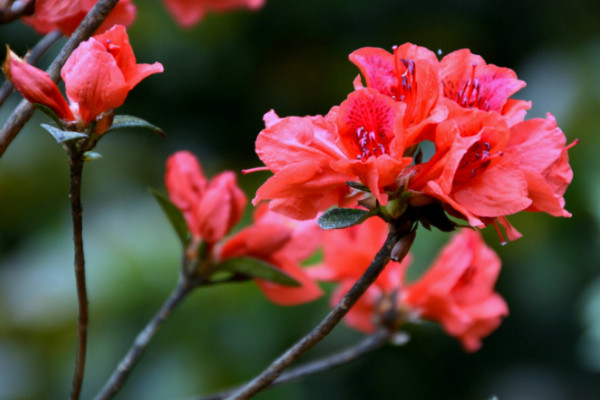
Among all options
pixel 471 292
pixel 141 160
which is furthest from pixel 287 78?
pixel 471 292

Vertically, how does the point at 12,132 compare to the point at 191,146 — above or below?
above

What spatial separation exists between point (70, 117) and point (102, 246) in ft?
3.67

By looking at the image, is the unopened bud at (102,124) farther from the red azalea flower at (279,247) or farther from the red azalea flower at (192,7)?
the red azalea flower at (192,7)

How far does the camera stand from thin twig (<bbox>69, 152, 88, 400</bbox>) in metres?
0.42

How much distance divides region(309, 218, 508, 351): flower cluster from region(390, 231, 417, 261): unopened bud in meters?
0.24

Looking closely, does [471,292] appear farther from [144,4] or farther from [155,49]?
[144,4]

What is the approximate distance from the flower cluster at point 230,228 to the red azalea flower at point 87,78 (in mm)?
167

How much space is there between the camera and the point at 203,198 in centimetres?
61

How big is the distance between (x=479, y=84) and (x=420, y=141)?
5 centimetres

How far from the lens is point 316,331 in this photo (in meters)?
0.42

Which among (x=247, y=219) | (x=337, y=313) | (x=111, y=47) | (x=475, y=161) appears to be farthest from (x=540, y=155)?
(x=247, y=219)

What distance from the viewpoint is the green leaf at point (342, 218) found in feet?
1.38

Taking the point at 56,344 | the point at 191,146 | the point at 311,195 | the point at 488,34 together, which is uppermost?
the point at 311,195

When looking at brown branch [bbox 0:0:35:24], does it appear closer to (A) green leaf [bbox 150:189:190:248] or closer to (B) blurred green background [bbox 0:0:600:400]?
(A) green leaf [bbox 150:189:190:248]
